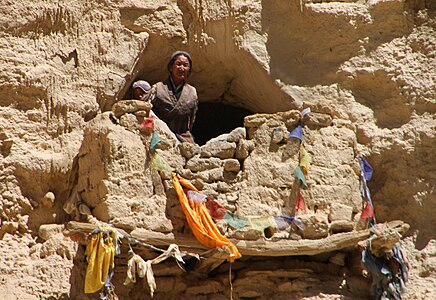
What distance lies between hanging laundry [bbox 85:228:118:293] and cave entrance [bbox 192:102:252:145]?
294 cm

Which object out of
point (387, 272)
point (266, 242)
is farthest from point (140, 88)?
point (387, 272)

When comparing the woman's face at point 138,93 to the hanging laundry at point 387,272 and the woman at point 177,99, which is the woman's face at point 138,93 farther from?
the hanging laundry at point 387,272

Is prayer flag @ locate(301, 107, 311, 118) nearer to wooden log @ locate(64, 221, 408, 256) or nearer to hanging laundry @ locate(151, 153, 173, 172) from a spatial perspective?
wooden log @ locate(64, 221, 408, 256)

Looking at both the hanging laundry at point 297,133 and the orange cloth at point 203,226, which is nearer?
the orange cloth at point 203,226

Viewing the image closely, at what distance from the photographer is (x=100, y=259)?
755 centimetres

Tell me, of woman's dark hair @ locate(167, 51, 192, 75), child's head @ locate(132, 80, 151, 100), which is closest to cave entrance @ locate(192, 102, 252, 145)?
woman's dark hair @ locate(167, 51, 192, 75)

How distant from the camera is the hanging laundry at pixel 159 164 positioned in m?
8.01

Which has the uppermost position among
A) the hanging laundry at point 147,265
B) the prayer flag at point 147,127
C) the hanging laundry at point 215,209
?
the prayer flag at point 147,127

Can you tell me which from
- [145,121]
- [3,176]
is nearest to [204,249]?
[145,121]

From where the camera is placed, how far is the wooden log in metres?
7.69

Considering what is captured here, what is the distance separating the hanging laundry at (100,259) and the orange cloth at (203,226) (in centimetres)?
56

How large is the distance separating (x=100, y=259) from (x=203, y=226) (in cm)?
76

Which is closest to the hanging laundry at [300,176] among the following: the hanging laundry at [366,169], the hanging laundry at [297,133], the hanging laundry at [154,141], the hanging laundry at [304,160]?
the hanging laundry at [304,160]

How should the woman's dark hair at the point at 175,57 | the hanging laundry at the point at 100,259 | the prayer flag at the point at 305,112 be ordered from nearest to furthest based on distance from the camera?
1. the hanging laundry at the point at 100,259
2. the prayer flag at the point at 305,112
3. the woman's dark hair at the point at 175,57
